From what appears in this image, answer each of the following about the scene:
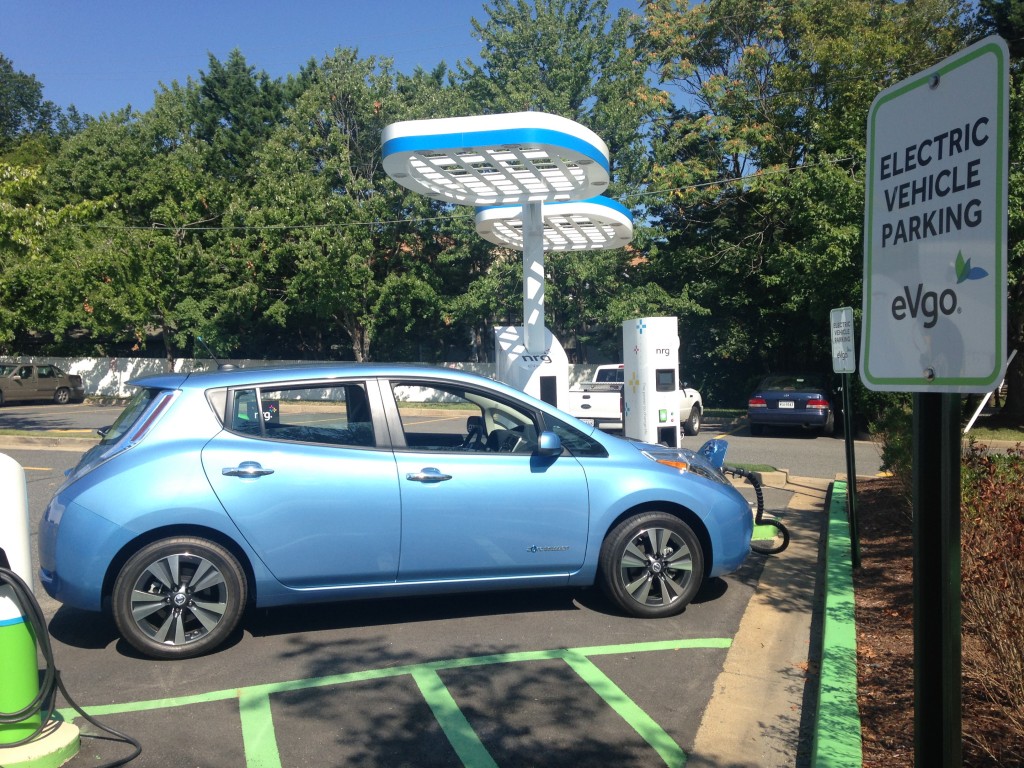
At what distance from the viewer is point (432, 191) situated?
1318cm

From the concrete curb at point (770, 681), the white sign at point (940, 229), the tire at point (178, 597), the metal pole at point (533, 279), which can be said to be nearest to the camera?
the white sign at point (940, 229)

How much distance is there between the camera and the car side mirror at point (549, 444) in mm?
5531

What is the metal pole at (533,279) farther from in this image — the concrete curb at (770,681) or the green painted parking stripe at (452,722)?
the green painted parking stripe at (452,722)

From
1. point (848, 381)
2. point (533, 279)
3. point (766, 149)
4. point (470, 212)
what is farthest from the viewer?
point (470, 212)

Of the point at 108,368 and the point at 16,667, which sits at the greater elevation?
the point at 108,368

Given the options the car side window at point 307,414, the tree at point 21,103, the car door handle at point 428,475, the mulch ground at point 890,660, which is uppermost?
the tree at point 21,103

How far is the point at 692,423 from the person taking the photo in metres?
20.1

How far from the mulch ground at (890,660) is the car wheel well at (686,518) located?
3.37ft

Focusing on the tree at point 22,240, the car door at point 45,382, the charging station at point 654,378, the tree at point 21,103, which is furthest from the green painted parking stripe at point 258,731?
the tree at point 21,103

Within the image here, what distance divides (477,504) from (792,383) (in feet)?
51.4

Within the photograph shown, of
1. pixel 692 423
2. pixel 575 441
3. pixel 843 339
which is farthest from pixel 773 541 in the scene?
pixel 692 423

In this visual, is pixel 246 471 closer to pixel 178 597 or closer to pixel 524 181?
pixel 178 597

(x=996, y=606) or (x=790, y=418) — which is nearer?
(x=996, y=606)

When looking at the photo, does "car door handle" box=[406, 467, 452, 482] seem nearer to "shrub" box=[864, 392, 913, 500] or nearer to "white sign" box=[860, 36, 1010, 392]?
"white sign" box=[860, 36, 1010, 392]
